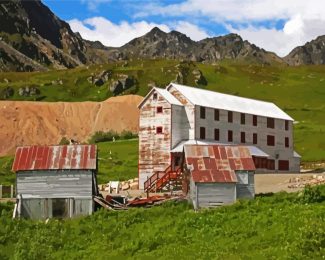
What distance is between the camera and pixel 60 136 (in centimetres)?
14350

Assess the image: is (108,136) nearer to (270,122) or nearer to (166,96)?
(270,122)

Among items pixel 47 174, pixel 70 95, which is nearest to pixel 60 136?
pixel 70 95

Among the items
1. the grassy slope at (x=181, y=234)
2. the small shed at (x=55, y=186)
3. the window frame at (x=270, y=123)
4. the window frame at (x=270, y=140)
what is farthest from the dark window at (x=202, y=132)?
the grassy slope at (x=181, y=234)

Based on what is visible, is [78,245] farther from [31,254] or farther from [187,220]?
[187,220]

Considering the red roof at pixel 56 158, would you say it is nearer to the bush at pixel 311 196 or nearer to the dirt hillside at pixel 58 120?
the bush at pixel 311 196

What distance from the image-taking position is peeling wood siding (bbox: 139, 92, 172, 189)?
69.5 m

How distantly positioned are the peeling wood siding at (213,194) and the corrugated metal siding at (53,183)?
8.04 metres

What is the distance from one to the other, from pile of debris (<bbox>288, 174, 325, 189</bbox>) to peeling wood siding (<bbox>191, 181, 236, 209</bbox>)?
1217 cm

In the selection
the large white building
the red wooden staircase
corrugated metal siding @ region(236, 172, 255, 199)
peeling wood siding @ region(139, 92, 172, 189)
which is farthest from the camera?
the large white building

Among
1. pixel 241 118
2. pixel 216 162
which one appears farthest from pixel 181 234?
pixel 241 118

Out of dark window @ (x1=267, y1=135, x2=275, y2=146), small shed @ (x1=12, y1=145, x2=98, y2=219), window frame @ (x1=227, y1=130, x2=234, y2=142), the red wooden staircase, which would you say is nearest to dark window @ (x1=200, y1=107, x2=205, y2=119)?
window frame @ (x1=227, y1=130, x2=234, y2=142)

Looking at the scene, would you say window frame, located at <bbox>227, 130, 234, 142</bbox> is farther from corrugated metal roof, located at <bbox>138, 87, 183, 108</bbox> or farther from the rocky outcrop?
the rocky outcrop

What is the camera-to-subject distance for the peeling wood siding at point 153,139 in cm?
6950

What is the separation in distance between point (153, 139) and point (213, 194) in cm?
2395
